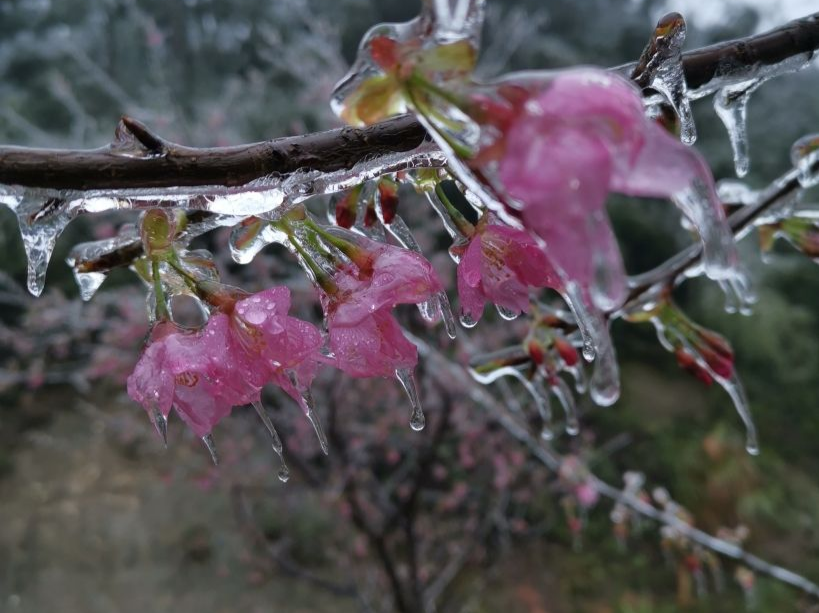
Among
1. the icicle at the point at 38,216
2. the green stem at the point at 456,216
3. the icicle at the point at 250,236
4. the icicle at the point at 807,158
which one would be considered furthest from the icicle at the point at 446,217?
the icicle at the point at 807,158

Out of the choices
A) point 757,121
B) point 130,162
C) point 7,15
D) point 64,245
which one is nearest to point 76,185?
point 130,162

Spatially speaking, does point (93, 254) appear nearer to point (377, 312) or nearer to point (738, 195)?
point (377, 312)

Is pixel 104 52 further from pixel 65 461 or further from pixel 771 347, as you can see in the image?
pixel 771 347

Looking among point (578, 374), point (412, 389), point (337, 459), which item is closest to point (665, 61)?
point (412, 389)

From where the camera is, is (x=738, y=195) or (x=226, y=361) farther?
(x=738, y=195)

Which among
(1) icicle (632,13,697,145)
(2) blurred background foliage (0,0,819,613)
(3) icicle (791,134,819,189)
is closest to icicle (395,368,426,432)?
(1) icicle (632,13,697,145)

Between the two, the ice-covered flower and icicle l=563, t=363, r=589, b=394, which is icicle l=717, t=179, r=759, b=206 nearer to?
icicle l=563, t=363, r=589, b=394

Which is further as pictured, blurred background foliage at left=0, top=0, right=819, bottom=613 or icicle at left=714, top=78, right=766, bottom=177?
blurred background foliage at left=0, top=0, right=819, bottom=613

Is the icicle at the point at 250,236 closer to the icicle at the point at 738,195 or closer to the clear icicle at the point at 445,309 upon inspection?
the clear icicle at the point at 445,309
